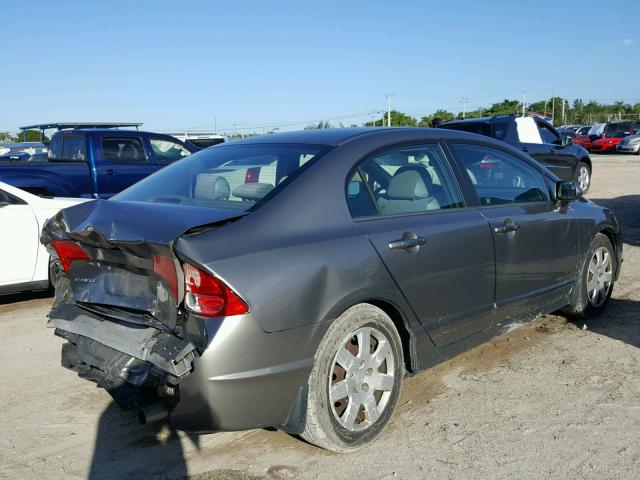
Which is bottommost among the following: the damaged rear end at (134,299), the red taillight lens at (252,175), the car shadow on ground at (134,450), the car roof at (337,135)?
the car shadow on ground at (134,450)

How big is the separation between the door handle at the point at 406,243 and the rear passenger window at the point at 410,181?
0.20 meters

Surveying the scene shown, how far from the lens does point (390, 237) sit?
11.9 feet

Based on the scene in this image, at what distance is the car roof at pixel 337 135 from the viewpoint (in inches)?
155

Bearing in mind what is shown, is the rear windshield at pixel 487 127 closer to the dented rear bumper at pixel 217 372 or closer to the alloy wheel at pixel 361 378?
the alloy wheel at pixel 361 378

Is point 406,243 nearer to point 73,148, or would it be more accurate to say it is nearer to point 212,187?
point 212,187

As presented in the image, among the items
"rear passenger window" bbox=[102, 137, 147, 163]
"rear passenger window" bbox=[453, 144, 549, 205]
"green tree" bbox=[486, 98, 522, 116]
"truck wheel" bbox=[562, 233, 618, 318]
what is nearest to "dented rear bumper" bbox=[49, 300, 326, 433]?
"rear passenger window" bbox=[453, 144, 549, 205]

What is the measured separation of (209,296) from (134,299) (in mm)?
542

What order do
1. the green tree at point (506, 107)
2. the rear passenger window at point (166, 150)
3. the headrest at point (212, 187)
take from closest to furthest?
the headrest at point (212, 187) → the rear passenger window at point (166, 150) → the green tree at point (506, 107)

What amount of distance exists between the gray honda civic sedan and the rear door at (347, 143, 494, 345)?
11 mm

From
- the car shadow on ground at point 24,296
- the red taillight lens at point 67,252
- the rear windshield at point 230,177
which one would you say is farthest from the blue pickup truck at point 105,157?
the red taillight lens at point 67,252

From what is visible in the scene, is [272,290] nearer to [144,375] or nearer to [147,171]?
[144,375]

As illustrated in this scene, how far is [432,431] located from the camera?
3.67 meters

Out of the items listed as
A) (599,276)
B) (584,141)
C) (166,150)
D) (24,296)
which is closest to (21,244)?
(24,296)

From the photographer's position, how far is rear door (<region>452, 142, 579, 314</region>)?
14.4 ft
